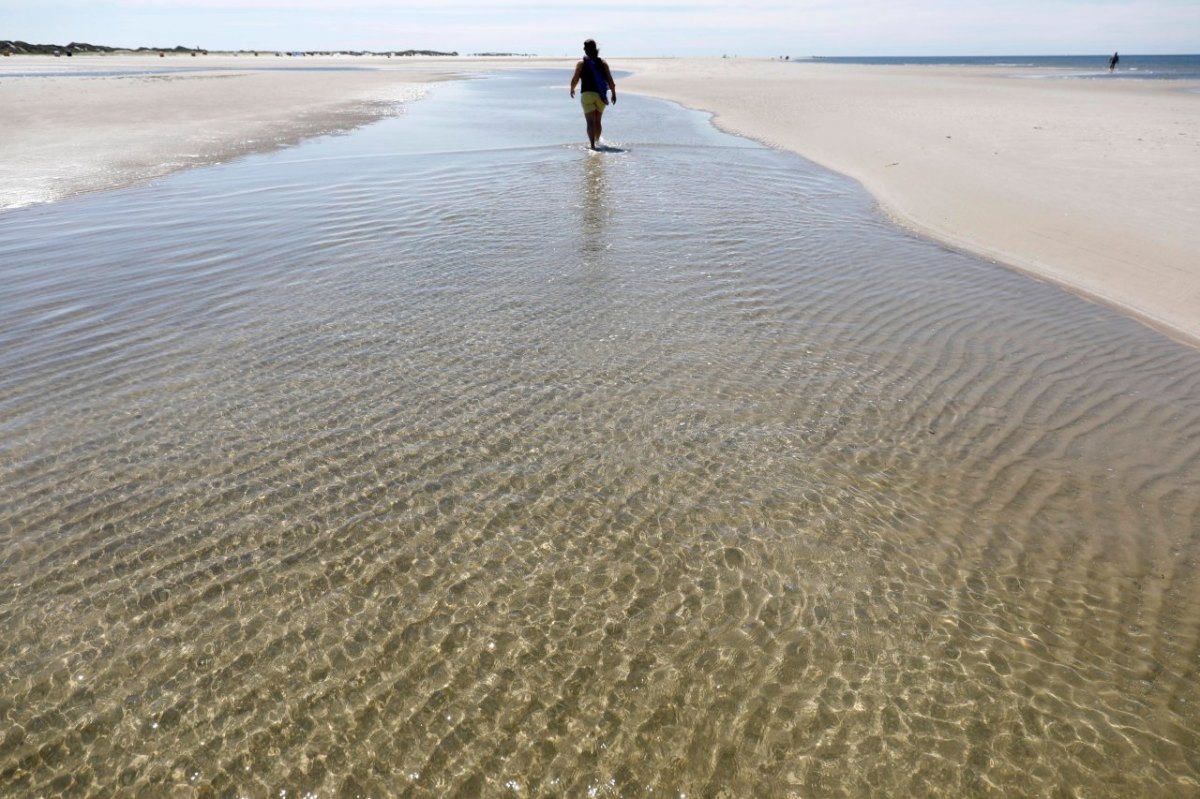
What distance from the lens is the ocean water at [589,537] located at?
2.80 metres

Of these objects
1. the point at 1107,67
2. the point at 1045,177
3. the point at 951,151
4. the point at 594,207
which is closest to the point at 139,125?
the point at 594,207

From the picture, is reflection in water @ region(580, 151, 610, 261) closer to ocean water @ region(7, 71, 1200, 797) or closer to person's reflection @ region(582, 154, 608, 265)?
person's reflection @ region(582, 154, 608, 265)

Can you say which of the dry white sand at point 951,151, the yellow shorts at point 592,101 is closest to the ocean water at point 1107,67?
the dry white sand at point 951,151

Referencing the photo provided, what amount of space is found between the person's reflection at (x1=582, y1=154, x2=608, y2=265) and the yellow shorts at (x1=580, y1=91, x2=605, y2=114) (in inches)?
54.4

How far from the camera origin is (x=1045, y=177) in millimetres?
12984

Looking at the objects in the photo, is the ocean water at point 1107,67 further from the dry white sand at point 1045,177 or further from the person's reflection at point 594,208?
the person's reflection at point 594,208

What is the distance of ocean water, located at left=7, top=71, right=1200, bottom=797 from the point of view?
2803 mm

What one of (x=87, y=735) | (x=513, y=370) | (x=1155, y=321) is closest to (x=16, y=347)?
(x=513, y=370)

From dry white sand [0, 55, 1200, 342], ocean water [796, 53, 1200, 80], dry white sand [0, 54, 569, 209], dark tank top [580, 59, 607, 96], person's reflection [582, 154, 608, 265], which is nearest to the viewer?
dry white sand [0, 55, 1200, 342]

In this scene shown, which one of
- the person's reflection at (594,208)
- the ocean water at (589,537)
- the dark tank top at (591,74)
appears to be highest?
the dark tank top at (591,74)

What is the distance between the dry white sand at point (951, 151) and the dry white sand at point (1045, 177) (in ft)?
0.11

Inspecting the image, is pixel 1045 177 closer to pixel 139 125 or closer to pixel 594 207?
pixel 594 207

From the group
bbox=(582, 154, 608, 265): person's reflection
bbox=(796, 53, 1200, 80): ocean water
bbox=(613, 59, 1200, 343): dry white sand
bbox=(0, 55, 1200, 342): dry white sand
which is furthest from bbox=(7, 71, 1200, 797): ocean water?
bbox=(796, 53, 1200, 80): ocean water

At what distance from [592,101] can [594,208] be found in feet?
21.2
